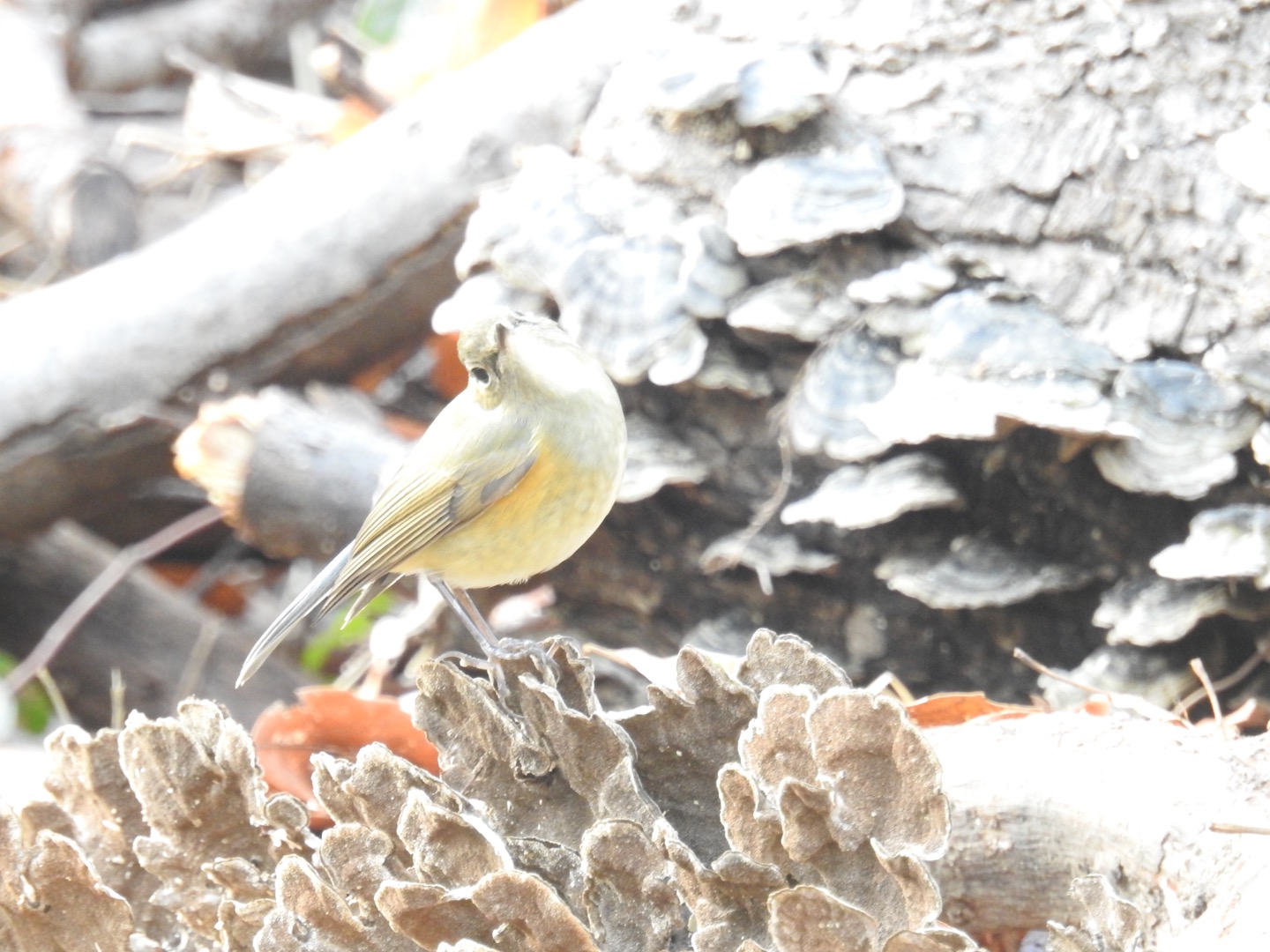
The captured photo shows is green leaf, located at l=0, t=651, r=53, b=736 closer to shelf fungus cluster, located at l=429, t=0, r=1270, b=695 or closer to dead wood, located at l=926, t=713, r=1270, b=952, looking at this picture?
shelf fungus cluster, located at l=429, t=0, r=1270, b=695

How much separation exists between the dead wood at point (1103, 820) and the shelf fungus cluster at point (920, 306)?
665 millimetres

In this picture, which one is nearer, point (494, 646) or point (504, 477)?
point (504, 477)

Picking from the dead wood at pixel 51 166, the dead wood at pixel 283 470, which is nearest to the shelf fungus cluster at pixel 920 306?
the dead wood at pixel 283 470

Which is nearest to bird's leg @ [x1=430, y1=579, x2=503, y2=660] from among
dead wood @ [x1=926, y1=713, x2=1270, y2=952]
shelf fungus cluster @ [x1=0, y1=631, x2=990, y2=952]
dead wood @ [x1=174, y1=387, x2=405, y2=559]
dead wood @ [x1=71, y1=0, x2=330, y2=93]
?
shelf fungus cluster @ [x1=0, y1=631, x2=990, y2=952]

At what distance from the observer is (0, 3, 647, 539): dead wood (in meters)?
3.53

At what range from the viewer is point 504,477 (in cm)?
218

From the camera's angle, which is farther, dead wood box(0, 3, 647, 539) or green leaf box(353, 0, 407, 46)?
green leaf box(353, 0, 407, 46)

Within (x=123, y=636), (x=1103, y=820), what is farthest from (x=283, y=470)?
(x=1103, y=820)

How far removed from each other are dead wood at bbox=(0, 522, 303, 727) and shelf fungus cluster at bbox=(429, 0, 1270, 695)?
1.30m

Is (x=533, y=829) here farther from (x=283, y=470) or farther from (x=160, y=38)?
(x=160, y=38)

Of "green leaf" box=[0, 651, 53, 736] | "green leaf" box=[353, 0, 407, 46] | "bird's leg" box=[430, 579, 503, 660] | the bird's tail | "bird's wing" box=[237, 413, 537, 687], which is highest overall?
"bird's wing" box=[237, 413, 537, 687]

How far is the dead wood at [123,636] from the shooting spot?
142 inches

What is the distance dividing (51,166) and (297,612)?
10.4 feet

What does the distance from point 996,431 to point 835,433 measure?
32cm
